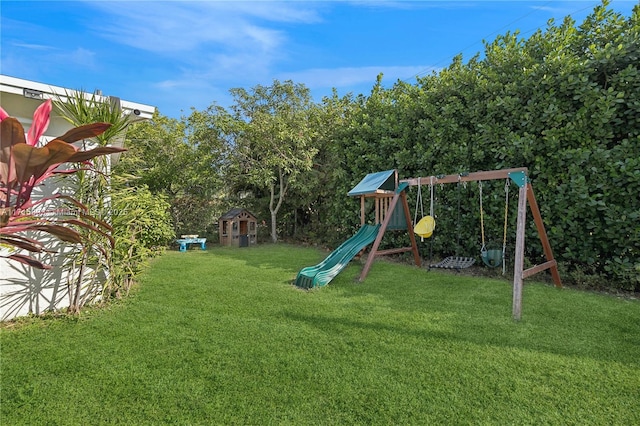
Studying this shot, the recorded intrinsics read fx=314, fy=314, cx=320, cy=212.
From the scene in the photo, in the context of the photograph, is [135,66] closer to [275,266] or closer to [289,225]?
[275,266]

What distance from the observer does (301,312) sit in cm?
329

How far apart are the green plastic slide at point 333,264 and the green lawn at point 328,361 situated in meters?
0.49

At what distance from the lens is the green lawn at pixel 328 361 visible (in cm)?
174

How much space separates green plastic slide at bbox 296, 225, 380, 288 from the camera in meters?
4.29

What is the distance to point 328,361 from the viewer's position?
7.44ft

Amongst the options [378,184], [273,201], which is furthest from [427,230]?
[273,201]

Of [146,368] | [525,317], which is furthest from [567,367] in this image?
[146,368]

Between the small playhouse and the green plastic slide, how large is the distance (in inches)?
173

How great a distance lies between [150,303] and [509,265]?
17.3 ft

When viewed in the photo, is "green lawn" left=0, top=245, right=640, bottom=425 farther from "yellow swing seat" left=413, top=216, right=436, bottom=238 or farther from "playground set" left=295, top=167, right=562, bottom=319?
"yellow swing seat" left=413, top=216, right=436, bottom=238

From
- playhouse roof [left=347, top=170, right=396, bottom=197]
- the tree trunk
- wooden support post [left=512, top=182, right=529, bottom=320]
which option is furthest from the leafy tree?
wooden support post [left=512, top=182, right=529, bottom=320]

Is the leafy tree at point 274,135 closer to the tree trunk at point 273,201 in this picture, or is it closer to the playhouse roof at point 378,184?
the tree trunk at point 273,201

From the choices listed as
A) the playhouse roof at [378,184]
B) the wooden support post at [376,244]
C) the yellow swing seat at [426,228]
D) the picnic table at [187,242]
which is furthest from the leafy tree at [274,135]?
the yellow swing seat at [426,228]

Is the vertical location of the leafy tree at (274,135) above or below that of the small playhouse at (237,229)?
above
